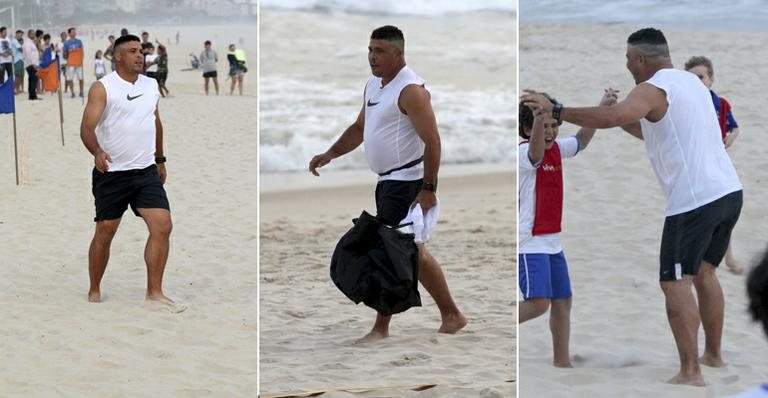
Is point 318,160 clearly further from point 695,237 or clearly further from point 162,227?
point 695,237

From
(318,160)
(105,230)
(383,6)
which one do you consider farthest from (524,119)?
(105,230)

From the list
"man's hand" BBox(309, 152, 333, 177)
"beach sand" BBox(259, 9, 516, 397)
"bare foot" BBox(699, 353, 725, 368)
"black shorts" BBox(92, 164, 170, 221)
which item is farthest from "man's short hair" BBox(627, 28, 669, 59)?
"black shorts" BBox(92, 164, 170, 221)

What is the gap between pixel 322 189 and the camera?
5.29 meters

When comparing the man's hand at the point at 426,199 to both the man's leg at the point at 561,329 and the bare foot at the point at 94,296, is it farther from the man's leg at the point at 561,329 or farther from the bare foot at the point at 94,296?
the bare foot at the point at 94,296

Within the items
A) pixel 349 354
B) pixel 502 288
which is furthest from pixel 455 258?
pixel 349 354

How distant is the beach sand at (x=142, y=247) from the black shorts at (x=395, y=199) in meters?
0.66

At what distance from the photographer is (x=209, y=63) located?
5.34 m

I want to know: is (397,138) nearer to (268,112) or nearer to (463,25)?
(268,112)

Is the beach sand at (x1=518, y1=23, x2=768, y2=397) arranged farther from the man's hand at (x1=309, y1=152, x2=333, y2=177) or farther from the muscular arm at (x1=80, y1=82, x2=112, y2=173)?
the muscular arm at (x1=80, y1=82, x2=112, y2=173)

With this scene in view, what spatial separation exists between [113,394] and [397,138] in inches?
46.4

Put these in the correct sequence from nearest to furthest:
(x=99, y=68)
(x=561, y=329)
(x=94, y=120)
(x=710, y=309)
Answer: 1. (x=710, y=309)
2. (x=561, y=329)
3. (x=94, y=120)
4. (x=99, y=68)

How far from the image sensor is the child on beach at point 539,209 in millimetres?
4238

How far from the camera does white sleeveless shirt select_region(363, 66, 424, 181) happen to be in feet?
14.8

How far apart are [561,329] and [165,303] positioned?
1452mm
